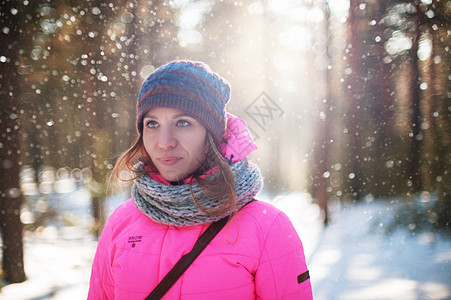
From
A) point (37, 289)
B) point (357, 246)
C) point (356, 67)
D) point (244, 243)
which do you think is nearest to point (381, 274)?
point (357, 246)

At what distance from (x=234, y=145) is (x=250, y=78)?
7747 mm

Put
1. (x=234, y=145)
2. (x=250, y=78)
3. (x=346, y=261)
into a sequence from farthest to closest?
(x=250, y=78) < (x=346, y=261) < (x=234, y=145)

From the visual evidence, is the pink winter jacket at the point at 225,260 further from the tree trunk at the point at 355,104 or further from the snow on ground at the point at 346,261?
the tree trunk at the point at 355,104

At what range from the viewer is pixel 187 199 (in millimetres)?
1505

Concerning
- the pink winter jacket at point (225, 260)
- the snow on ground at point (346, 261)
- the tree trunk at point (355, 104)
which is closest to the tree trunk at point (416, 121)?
the tree trunk at point (355, 104)

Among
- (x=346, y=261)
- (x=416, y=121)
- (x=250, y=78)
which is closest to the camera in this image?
(x=346, y=261)

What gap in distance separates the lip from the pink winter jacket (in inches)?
12.4

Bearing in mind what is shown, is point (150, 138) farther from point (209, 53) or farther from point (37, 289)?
point (209, 53)

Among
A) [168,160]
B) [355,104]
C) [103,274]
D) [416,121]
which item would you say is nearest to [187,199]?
[168,160]

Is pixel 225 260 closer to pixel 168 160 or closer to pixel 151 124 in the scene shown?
pixel 168 160

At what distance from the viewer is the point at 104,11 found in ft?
20.0

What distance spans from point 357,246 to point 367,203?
211 centimetres

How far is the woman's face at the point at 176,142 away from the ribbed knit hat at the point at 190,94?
0.04 metres

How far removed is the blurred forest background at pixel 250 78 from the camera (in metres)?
5.64
